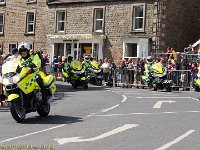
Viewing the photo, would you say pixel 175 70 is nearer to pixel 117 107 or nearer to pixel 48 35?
pixel 117 107

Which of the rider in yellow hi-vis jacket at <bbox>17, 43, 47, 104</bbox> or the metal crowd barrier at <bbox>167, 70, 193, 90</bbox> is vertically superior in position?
the rider in yellow hi-vis jacket at <bbox>17, 43, 47, 104</bbox>

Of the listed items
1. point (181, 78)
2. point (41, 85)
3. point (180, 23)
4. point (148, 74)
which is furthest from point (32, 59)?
point (180, 23)

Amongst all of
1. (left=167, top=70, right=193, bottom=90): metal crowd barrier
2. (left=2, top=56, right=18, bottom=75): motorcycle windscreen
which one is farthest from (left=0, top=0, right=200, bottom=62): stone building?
(left=2, top=56, right=18, bottom=75): motorcycle windscreen

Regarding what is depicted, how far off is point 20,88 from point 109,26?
27.4m

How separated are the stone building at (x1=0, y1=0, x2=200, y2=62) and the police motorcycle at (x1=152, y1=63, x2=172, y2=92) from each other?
393 inches

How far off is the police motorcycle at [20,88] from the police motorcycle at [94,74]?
18482 millimetres

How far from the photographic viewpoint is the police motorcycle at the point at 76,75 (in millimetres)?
26438

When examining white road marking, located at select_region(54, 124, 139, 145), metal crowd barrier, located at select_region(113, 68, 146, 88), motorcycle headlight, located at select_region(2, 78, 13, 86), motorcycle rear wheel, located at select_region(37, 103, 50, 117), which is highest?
motorcycle headlight, located at select_region(2, 78, 13, 86)

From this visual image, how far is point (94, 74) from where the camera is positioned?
31.0m

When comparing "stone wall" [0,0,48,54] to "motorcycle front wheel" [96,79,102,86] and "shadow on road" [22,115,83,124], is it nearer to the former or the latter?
"motorcycle front wheel" [96,79,102,86]

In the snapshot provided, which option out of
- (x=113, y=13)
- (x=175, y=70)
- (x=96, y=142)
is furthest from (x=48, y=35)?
(x=96, y=142)

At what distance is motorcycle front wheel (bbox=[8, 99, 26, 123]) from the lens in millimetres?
11414

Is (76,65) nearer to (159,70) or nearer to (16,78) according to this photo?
(159,70)

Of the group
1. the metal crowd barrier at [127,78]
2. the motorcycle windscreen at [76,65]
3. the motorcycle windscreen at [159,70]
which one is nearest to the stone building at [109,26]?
the metal crowd barrier at [127,78]
